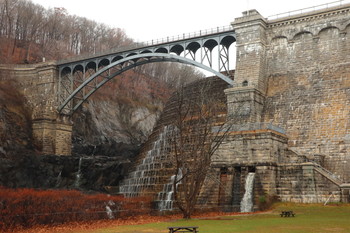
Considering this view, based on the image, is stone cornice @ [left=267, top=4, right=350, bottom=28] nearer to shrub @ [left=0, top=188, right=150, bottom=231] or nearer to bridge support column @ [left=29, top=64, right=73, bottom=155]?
shrub @ [left=0, top=188, right=150, bottom=231]

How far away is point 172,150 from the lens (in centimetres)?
4619

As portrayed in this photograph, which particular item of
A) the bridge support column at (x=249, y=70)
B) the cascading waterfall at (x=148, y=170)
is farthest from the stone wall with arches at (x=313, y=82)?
the cascading waterfall at (x=148, y=170)

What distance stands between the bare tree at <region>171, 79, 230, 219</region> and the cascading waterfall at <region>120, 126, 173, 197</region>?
2738 millimetres

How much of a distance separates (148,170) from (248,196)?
16.4 m

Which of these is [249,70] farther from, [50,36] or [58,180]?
[50,36]

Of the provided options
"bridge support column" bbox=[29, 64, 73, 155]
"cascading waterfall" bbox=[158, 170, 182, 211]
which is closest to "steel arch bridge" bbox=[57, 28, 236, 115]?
"bridge support column" bbox=[29, 64, 73, 155]

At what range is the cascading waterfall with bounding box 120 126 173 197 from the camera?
44375mm

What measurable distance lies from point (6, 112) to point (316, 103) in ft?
122

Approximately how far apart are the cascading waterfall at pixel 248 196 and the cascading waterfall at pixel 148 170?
42.1ft

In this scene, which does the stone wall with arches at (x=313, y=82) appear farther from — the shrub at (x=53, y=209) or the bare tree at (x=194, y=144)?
the shrub at (x=53, y=209)

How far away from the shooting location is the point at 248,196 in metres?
31.7

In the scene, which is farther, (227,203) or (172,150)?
(172,150)

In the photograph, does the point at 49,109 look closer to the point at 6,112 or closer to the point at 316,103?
the point at 6,112

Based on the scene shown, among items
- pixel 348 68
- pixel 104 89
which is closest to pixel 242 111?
pixel 348 68
